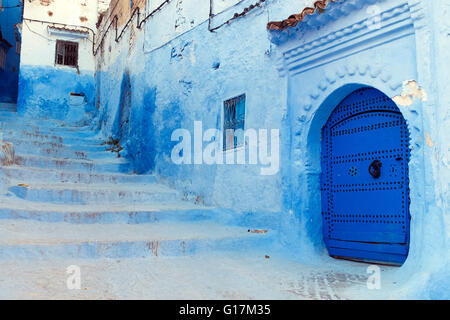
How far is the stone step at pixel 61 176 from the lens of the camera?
6551mm

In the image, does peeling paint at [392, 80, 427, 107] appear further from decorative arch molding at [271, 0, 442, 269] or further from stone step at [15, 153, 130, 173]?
stone step at [15, 153, 130, 173]

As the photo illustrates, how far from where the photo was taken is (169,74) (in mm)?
8242

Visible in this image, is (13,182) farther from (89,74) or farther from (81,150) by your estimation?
(89,74)

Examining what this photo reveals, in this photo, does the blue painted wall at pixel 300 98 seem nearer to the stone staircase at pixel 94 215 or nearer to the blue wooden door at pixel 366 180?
the blue wooden door at pixel 366 180

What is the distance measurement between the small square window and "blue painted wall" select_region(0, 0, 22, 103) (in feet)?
47.2

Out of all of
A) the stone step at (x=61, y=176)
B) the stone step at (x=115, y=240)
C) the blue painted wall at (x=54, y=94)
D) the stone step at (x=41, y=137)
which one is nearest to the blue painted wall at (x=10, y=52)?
the blue painted wall at (x=54, y=94)

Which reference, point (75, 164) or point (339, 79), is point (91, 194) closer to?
point (75, 164)

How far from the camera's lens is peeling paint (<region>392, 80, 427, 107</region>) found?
3775 millimetres

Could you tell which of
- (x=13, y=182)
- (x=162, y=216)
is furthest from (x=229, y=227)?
(x=13, y=182)

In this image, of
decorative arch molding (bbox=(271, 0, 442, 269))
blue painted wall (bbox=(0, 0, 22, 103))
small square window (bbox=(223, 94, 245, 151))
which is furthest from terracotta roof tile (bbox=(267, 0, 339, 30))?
blue painted wall (bbox=(0, 0, 22, 103))

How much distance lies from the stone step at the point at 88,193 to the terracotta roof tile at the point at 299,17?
3.46 m

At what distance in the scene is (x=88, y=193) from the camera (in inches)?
247

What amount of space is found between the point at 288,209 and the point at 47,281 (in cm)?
292

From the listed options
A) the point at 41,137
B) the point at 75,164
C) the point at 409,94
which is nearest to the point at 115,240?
the point at 409,94
